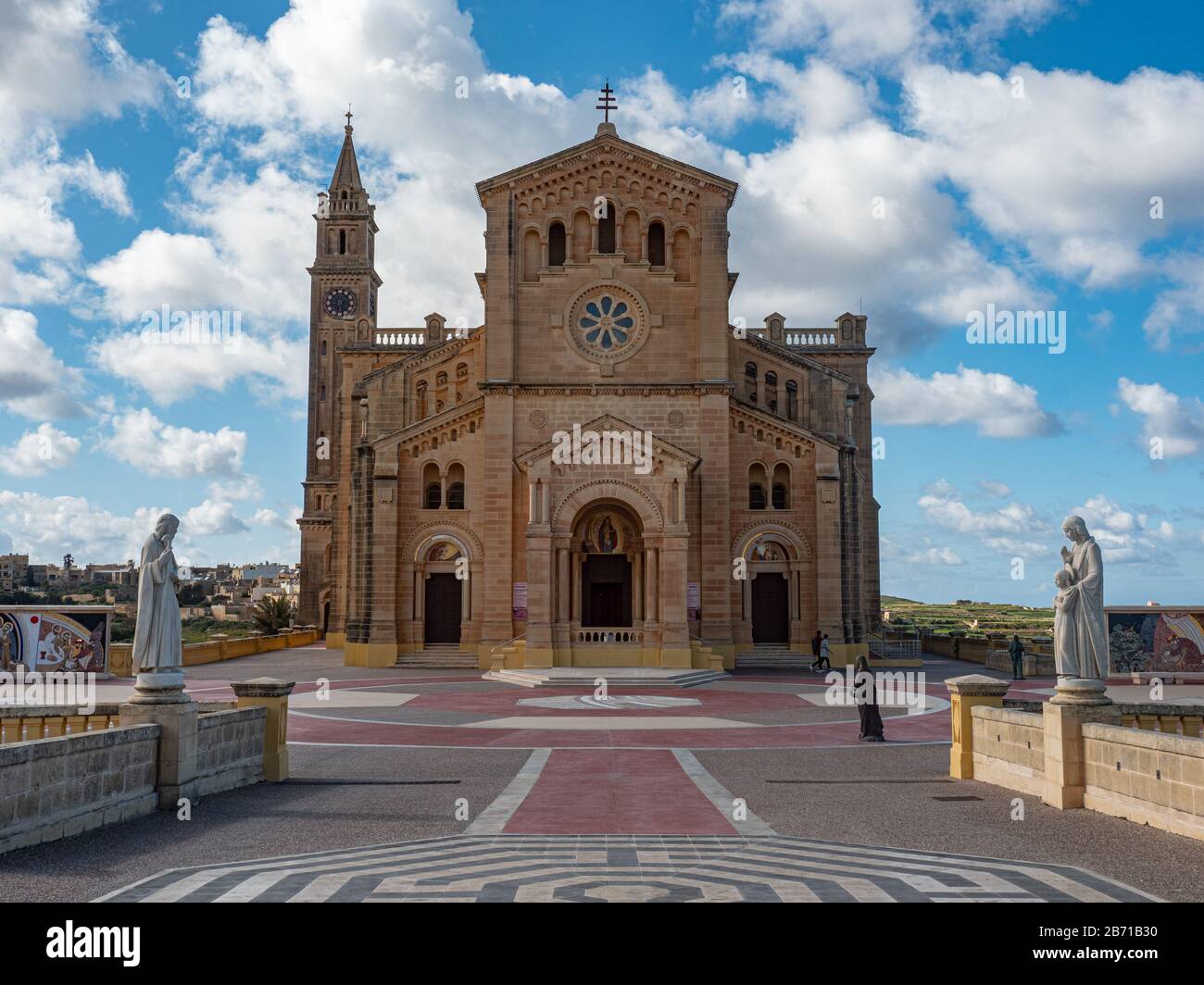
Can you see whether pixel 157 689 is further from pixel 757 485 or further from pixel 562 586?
pixel 757 485

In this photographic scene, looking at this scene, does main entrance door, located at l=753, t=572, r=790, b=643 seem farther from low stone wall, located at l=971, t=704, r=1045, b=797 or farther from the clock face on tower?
the clock face on tower

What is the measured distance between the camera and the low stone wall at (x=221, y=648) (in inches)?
1580

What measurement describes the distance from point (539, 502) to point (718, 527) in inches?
292

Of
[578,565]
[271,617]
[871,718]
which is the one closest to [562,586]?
[578,565]

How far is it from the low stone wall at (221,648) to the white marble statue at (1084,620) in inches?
1160

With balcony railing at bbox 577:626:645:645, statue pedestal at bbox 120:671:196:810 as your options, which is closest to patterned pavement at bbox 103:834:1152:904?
statue pedestal at bbox 120:671:196:810

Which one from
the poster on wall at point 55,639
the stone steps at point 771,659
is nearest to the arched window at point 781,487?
the stone steps at point 771,659

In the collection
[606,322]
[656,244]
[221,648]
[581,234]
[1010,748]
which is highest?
[581,234]

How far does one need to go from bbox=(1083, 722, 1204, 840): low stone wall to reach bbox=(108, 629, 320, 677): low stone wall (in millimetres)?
29843

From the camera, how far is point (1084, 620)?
14156 mm

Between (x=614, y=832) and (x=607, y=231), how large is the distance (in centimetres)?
3614

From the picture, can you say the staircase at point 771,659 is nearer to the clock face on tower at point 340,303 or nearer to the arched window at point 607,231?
the arched window at point 607,231

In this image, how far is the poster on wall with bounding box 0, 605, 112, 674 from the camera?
35.3 metres
